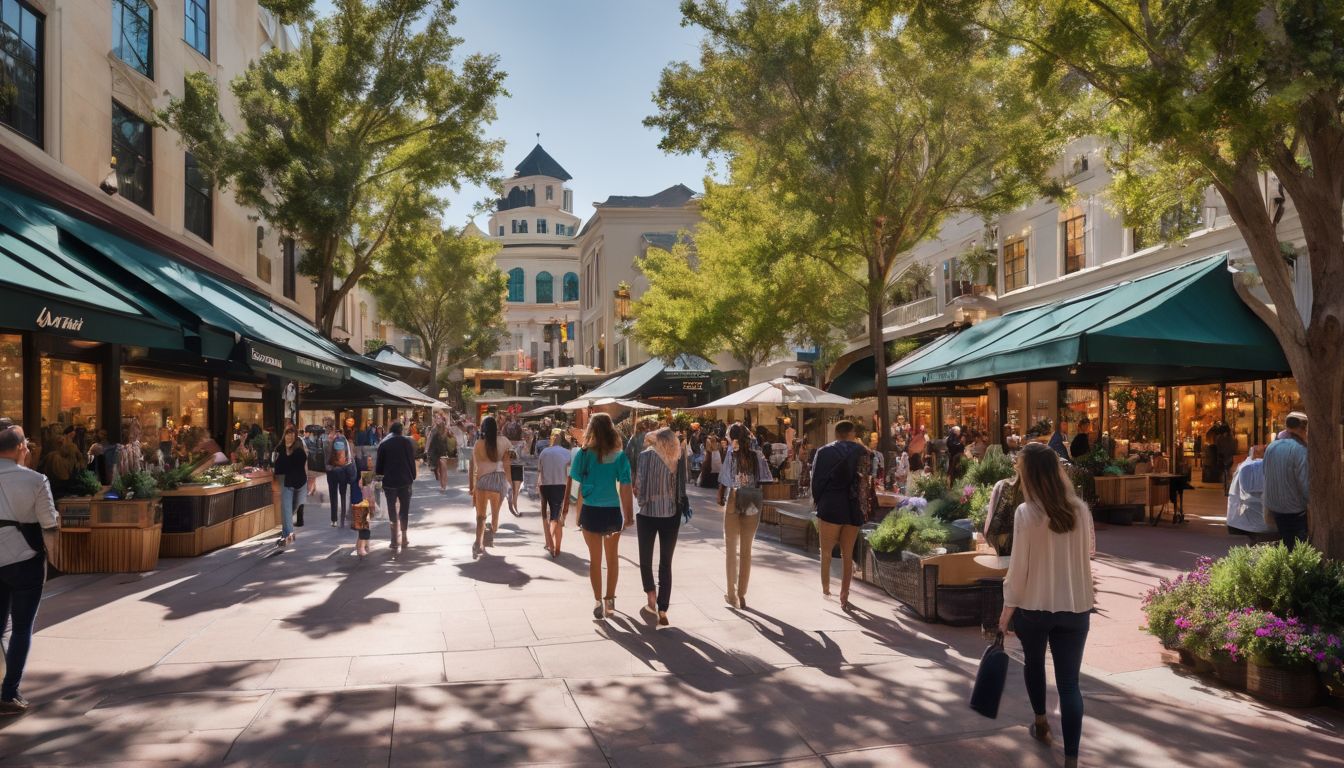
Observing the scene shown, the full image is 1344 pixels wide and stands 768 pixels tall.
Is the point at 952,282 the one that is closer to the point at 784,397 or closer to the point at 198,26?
the point at 784,397

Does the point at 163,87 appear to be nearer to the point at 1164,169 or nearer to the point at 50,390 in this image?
the point at 50,390

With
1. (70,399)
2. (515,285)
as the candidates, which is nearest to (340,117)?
(70,399)

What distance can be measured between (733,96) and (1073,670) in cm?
1480

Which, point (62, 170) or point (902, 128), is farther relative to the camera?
point (902, 128)

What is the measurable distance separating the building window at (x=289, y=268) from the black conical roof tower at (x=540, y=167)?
260 ft

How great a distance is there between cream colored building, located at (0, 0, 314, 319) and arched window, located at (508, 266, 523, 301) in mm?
69038

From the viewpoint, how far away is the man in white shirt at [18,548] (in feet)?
18.5

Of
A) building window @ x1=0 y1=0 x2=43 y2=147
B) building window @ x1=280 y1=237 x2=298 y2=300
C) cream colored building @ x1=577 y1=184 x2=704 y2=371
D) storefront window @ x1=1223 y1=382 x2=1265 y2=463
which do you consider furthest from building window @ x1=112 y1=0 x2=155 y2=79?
cream colored building @ x1=577 y1=184 x2=704 y2=371

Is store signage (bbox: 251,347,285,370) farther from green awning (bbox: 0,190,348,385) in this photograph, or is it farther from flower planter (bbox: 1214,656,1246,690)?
flower planter (bbox: 1214,656,1246,690)

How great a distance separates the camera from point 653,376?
28109 millimetres

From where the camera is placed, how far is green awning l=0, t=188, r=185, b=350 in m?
9.26

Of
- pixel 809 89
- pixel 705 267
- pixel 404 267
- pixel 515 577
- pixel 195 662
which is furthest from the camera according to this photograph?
pixel 705 267

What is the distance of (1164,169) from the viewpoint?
9.86 metres

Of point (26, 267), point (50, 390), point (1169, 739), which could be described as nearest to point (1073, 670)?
point (1169, 739)
